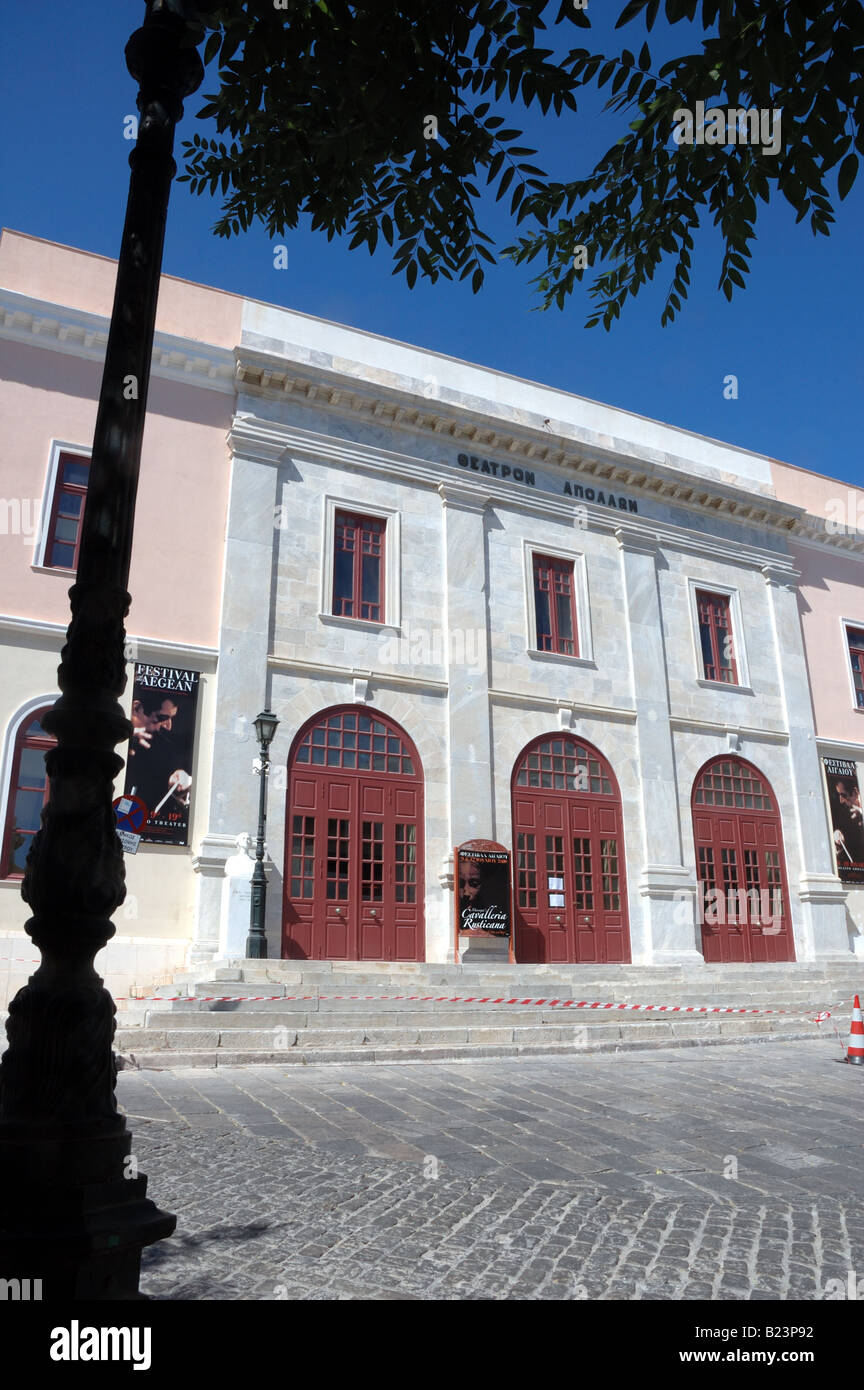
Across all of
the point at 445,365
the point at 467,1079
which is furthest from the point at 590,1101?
the point at 445,365

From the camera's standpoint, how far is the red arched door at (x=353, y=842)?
15977mm

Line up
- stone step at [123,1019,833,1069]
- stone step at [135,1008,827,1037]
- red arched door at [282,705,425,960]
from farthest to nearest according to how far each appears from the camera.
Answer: red arched door at [282,705,425,960], stone step at [135,1008,827,1037], stone step at [123,1019,833,1069]

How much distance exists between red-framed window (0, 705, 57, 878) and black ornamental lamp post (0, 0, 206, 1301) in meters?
12.0

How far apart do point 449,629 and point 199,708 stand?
518cm

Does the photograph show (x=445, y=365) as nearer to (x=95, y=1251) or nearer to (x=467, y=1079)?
(x=467, y=1079)

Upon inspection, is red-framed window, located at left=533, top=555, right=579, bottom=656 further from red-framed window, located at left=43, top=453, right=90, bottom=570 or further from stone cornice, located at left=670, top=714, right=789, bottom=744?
red-framed window, located at left=43, top=453, right=90, bottom=570

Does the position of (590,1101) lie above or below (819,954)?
below

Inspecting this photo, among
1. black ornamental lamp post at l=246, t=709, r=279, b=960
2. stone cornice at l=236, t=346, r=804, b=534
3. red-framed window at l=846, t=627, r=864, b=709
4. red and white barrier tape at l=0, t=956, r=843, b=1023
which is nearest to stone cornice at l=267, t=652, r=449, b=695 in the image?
black ornamental lamp post at l=246, t=709, r=279, b=960

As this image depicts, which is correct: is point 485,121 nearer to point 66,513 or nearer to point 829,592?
point 66,513

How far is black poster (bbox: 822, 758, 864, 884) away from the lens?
22.0 m

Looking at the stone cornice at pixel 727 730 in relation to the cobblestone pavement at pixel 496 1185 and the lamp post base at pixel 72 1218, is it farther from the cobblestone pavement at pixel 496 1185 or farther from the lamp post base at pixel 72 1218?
the lamp post base at pixel 72 1218

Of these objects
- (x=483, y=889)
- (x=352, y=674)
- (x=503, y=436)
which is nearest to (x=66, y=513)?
(x=352, y=674)

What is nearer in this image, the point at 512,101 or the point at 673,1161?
the point at 512,101

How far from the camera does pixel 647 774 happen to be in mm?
19922
